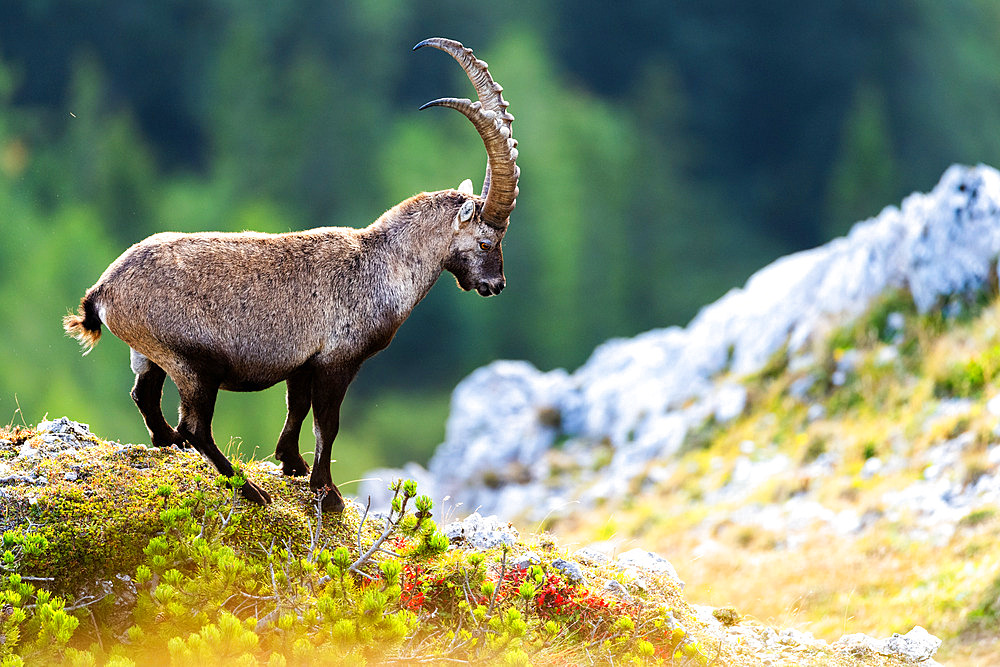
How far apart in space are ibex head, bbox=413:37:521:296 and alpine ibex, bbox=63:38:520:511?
13mm

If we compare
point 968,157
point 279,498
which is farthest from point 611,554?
point 968,157

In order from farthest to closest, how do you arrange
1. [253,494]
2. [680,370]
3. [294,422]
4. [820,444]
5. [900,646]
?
[680,370], [820,444], [900,646], [294,422], [253,494]

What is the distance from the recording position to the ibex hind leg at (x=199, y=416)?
28.3 feet

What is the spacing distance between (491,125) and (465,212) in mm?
962

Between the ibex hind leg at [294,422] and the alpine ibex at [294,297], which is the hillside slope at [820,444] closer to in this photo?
the ibex hind leg at [294,422]

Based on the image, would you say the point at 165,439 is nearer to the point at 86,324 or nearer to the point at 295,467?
the point at 295,467

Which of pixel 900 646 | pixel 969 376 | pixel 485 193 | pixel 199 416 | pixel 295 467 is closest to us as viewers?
pixel 199 416

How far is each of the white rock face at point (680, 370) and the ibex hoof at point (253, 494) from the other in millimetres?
8674

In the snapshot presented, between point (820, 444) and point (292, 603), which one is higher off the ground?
point (820, 444)

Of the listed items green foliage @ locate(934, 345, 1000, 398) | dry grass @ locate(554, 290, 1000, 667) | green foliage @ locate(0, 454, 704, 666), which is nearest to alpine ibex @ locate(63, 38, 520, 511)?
green foliage @ locate(0, 454, 704, 666)

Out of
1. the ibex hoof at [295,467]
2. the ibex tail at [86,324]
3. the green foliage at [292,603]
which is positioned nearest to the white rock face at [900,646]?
the green foliage at [292,603]

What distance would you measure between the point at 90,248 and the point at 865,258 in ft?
200

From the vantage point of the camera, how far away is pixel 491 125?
30.4ft

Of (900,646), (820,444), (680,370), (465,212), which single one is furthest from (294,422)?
(680,370)
